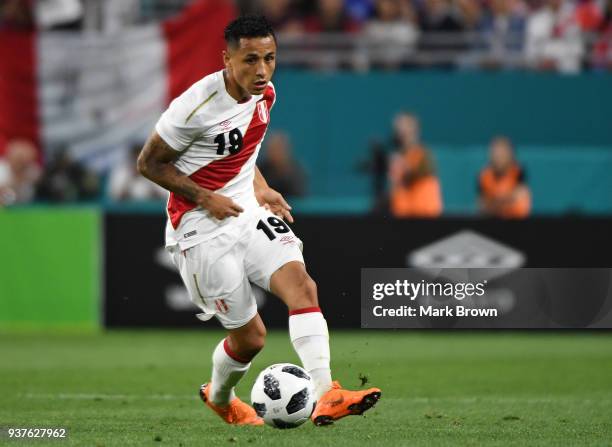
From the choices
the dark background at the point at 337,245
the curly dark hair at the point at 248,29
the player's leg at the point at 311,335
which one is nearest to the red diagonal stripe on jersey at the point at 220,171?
the curly dark hair at the point at 248,29

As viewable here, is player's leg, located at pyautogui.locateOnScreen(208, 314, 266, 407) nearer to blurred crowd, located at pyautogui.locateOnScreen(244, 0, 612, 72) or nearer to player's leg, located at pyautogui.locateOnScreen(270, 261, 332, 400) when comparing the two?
player's leg, located at pyautogui.locateOnScreen(270, 261, 332, 400)

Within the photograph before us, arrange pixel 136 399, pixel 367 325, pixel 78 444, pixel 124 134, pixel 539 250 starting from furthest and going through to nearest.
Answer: pixel 124 134 → pixel 539 250 → pixel 136 399 → pixel 367 325 → pixel 78 444

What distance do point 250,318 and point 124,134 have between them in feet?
36.5

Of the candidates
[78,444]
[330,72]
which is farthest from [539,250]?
[78,444]

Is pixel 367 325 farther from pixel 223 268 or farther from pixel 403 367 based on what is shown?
pixel 403 367

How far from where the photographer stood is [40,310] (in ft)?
51.3

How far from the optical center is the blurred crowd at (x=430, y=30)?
19.0 meters

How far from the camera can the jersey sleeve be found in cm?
744

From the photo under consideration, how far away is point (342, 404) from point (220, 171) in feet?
5.21

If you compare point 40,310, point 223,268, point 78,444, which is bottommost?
point 40,310

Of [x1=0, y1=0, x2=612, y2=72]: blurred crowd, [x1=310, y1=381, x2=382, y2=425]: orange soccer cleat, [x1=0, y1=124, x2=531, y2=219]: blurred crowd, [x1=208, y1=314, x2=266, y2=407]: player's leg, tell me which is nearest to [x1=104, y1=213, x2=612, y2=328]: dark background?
[x1=0, y1=124, x2=531, y2=219]: blurred crowd

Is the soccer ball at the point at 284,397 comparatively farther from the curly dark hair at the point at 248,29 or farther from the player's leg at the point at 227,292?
the curly dark hair at the point at 248,29

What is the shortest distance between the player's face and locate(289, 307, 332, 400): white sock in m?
1.33

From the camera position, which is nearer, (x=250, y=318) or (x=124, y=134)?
(x=250, y=318)
